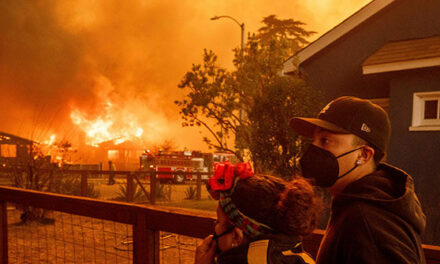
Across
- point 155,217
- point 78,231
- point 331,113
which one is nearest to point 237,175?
point 331,113

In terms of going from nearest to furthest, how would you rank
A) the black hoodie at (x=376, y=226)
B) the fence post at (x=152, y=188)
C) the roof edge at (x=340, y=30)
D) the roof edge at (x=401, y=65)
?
1. the black hoodie at (x=376, y=226)
2. the roof edge at (x=401, y=65)
3. the roof edge at (x=340, y=30)
4. the fence post at (x=152, y=188)

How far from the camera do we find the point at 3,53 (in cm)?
6025

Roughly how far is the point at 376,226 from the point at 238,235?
0.52 metres

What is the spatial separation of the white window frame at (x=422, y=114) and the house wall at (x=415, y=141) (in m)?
0.09

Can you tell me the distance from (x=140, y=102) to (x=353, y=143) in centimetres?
7957

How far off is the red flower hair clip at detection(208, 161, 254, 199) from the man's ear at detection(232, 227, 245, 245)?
0.17 m

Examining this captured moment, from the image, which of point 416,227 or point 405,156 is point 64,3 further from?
point 416,227

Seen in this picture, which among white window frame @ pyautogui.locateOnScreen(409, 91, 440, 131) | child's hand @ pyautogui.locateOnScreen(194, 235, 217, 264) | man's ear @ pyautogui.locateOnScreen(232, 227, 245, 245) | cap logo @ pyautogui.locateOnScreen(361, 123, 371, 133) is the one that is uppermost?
white window frame @ pyautogui.locateOnScreen(409, 91, 440, 131)

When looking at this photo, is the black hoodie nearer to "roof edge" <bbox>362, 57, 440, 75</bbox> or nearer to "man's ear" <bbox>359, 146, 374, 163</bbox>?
"man's ear" <bbox>359, 146, 374, 163</bbox>

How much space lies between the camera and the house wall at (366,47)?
376 inches

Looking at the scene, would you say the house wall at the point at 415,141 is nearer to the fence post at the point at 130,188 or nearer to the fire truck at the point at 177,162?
the fence post at the point at 130,188

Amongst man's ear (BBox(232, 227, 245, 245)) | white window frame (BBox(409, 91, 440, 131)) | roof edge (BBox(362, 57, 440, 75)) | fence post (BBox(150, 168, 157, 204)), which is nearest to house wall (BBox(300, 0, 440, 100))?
roof edge (BBox(362, 57, 440, 75))

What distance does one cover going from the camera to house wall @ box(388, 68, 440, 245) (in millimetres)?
8602

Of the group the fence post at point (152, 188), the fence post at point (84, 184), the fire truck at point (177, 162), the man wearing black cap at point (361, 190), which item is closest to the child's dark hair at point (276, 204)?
the man wearing black cap at point (361, 190)
